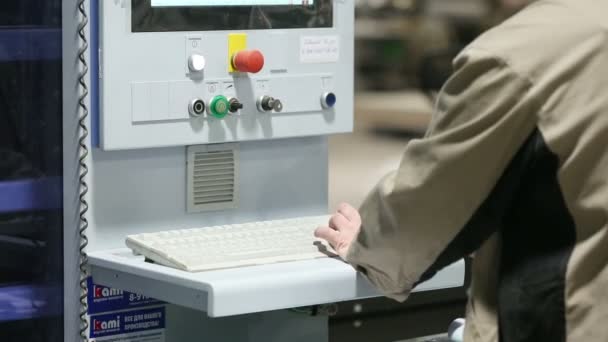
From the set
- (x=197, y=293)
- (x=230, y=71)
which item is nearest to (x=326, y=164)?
(x=230, y=71)

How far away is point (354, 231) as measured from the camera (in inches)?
75.9

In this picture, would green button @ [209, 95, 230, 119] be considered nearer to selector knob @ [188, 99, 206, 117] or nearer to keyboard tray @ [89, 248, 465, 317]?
selector knob @ [188, 99, 206, 117]

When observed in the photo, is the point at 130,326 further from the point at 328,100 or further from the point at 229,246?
the point at 328,100

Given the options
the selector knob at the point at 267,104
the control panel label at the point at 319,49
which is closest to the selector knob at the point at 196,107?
the selector knob at the point at 267,104

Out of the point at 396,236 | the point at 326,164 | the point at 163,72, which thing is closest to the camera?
the point at 396,236

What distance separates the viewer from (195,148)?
2172 mm

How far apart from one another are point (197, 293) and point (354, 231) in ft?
0.93

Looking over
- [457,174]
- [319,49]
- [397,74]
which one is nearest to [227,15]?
[319,49]

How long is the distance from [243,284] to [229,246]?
0.62 ft

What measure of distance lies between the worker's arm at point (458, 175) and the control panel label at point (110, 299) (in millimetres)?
652

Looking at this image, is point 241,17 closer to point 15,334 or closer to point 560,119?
point 15,334

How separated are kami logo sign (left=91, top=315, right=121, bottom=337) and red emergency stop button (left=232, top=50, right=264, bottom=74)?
487 mm

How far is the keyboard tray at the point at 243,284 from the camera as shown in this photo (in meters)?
1.78

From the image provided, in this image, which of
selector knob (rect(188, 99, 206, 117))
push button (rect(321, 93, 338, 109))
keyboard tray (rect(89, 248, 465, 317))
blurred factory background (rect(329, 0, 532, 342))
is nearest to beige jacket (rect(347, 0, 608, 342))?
keyboard tray (rect(89, 248, 465, 317))
